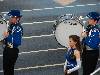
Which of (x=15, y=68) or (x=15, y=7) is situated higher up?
(x=15, y=7)

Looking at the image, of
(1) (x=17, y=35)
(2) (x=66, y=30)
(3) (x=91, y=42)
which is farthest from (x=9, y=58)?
(3) (x=91, y=42)

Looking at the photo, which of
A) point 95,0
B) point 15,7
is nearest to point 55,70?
point 15,7

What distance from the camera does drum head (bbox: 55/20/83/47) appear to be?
10.3m

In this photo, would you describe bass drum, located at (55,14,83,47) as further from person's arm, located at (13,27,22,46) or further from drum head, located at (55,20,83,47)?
person's arm, located at (13,27,22,46)

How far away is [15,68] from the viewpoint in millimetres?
10992

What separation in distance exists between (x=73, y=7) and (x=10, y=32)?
6053mm

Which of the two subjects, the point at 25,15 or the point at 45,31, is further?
the point at 25,15

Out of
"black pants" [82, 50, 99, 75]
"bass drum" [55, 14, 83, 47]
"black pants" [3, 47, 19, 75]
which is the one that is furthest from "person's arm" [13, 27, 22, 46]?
"black pants" [82, 50, 99, 75]

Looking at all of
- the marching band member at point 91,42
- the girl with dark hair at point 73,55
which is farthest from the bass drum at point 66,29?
the girl with dark hair at point 73,55

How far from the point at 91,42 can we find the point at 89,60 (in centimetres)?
51

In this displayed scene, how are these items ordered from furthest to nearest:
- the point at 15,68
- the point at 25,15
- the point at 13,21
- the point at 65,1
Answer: the point at 65,1 → the point at 25,15 → the point at 15,68 → the point at 13,21

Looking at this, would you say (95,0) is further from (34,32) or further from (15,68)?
(15,68)

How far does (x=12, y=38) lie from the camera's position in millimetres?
9672

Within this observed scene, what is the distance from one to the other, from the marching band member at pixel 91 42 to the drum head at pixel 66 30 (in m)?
0.55
